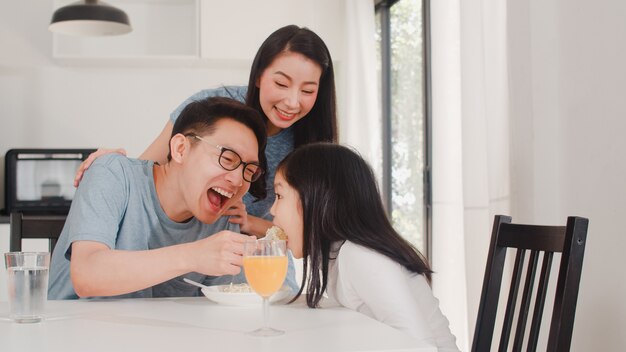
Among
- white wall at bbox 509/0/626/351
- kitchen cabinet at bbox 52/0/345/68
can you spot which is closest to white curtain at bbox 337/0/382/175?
kitchen cabinet at bbox 52/0/345/68

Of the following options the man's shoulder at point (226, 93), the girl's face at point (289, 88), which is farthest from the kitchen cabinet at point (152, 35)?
the girl's face at point (289, 88)

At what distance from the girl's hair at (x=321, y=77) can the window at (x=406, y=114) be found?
1.28 m

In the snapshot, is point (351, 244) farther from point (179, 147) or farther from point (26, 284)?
point (26, 284)

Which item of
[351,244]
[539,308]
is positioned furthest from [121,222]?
[539,308]

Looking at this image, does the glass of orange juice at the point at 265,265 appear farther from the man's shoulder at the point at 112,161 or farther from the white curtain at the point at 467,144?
the white curtain at the point at 467,144

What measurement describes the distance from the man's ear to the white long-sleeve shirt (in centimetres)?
40

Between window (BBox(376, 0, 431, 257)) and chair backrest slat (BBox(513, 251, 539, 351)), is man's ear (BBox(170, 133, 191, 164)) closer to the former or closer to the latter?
chair backrest slat (BBox(513, 251, 539, 351))

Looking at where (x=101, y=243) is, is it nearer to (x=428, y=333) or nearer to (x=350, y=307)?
(x=350, y=307)

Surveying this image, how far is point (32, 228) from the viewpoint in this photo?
74.7 inches

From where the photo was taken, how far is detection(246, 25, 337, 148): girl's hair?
217 centimetres

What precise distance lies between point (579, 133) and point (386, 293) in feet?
2.43

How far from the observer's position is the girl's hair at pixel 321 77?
217 centimetres

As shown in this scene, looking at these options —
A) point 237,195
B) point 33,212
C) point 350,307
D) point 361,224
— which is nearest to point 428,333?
point 350,307

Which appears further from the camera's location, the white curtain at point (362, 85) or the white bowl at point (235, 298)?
the white curtain at point (362, 85)
